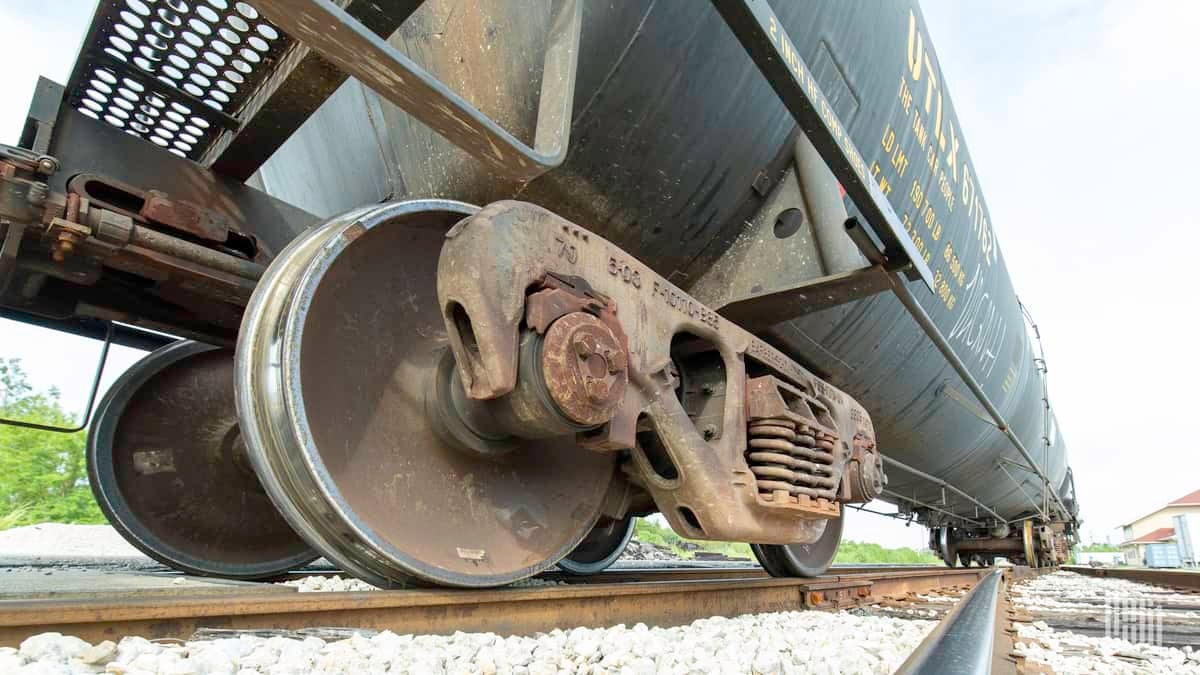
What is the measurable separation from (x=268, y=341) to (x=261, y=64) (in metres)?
0.79

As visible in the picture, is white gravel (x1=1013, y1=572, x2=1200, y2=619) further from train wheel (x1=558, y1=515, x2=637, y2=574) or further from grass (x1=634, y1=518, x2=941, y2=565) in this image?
grass (x1=634, y1=518, x2=941, y2=565)

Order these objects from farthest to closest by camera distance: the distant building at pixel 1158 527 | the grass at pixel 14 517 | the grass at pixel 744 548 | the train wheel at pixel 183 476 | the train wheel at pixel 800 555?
1. the distant building at pixel 1158 527
2. the grass at pixel 744 548
3. the grass at pixel 14 517
4. the train wheel at pixel 800 555
5. the train wheel at pixel 183 476

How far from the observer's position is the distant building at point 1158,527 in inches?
1248

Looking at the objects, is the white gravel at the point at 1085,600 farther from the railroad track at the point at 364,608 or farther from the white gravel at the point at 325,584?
the white gravel at the point at 325,584

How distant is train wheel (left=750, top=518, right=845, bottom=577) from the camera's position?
3.15 meters

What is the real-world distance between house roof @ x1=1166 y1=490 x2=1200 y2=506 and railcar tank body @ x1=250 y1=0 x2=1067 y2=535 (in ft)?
133

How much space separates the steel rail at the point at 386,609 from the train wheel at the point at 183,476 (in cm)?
98

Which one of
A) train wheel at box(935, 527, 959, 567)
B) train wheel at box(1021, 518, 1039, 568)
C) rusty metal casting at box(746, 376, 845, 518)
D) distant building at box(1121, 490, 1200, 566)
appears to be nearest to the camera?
rusty metal casting at box(746, 376, 845, 518)

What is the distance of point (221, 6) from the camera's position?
A: 156 centimetres

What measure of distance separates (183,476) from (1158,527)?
5315cm

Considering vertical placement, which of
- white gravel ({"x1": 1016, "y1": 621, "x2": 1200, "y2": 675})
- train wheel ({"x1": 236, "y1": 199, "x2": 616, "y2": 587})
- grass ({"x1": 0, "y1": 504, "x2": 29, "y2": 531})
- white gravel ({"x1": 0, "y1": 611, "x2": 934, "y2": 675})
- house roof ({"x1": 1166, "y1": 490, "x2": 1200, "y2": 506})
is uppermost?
house roof ({"x1": 1166, "y1": 490, "x2": 1200, "y2": 506})

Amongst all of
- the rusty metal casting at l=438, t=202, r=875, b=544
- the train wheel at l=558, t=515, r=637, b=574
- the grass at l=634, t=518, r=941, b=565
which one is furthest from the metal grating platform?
the grass at l=634, t=518, r=941, b=565

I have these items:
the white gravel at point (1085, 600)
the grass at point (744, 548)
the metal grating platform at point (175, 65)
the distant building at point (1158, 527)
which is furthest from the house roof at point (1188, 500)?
the metal grating platform at point (175, 65)

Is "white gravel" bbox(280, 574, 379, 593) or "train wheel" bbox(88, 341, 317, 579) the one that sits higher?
"train wheel" bbox(88, 341, 317, 579)
